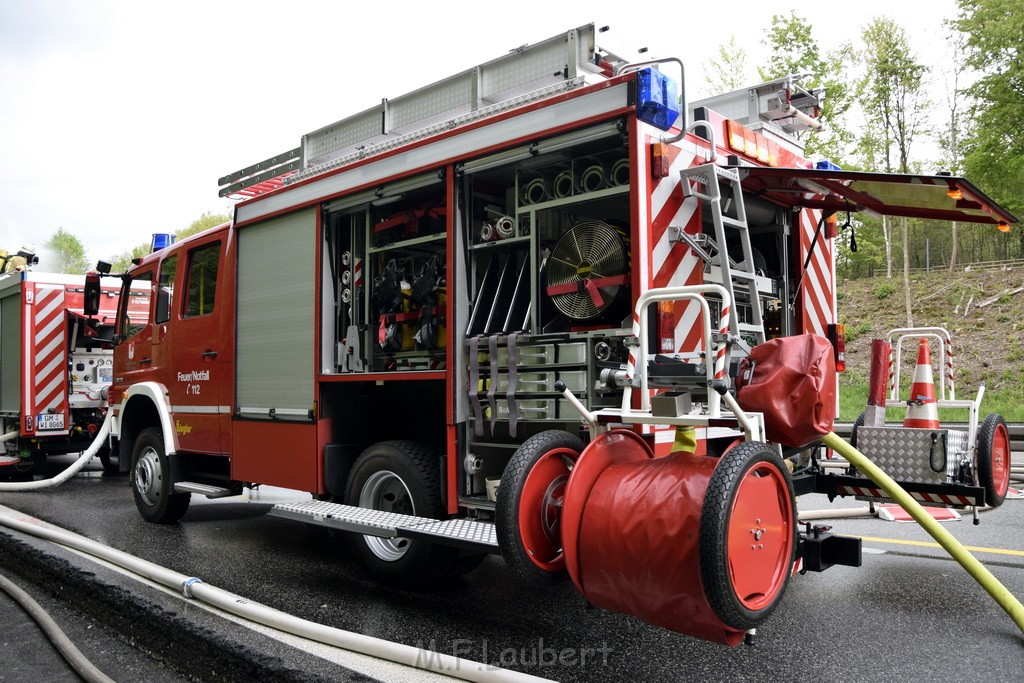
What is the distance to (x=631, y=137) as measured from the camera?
387 centimetres

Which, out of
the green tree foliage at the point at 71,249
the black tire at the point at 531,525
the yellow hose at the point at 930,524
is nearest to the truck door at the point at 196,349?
the black tire at the point at 531,525

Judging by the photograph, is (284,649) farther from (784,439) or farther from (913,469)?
(913,469)

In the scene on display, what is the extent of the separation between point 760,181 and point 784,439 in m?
1.93

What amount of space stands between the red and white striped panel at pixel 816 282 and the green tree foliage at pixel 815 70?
10764 millimetres

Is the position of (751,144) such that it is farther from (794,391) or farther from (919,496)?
(919,496)

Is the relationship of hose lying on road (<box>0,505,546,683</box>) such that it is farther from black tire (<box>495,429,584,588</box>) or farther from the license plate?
the license plate

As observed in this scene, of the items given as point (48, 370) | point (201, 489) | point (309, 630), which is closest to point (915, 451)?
point (309, 630)

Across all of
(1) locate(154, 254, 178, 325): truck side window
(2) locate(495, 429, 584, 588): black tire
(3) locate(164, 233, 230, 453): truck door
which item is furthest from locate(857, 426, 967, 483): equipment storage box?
(1) locate(154, 254, 178, 325): truck side window

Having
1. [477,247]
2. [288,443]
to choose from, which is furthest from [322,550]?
[477,247]

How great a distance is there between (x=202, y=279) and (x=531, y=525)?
15.6ft

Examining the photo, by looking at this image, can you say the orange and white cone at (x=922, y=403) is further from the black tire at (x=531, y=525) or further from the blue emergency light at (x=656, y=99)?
the black tire at (x=531, y=525)

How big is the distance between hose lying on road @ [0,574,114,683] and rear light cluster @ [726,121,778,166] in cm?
427

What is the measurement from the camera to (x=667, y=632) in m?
4.10

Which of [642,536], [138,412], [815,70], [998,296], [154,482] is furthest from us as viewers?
[998,296]
